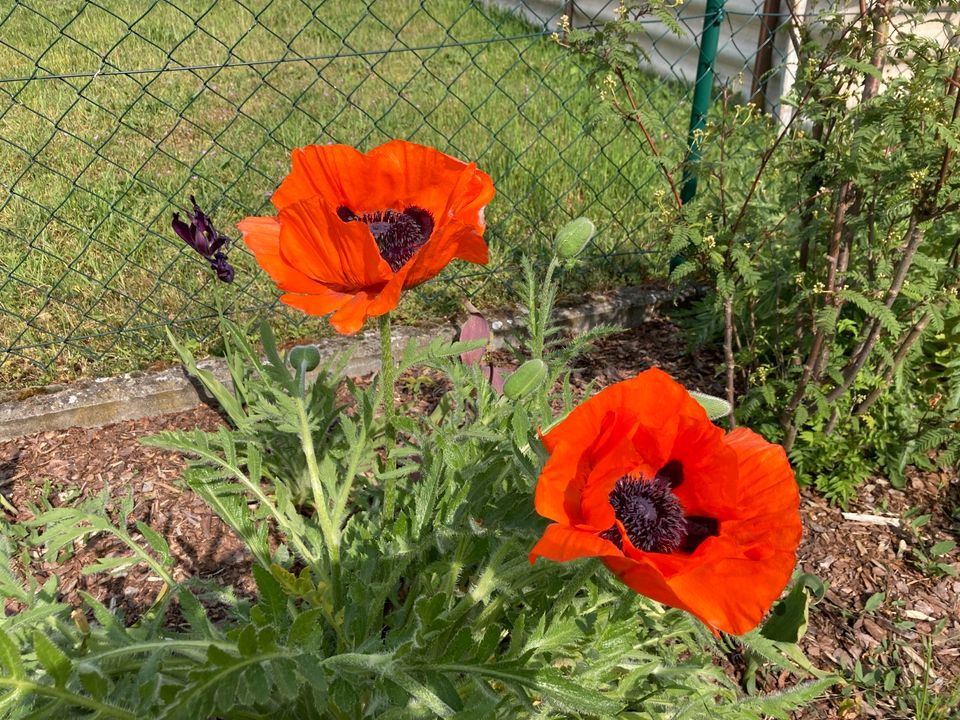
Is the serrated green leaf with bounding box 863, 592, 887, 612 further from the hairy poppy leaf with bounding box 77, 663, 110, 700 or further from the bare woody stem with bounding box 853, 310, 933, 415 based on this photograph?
the hairy poppy leaf with bounding box 77, 663, 110, 700

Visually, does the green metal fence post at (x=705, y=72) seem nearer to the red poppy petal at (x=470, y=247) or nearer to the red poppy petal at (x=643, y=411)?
the red poppy petal at (x=470, y=247)

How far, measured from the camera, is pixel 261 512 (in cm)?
185

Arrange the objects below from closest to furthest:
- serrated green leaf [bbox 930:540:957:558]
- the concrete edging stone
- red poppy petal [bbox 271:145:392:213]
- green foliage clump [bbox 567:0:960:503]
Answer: red poppy petal [bbox 271:145:392:213] → green foliage clump [bbox 567:0:960:503] → serrated green leaf [bbox 930:540:957:558] → the concrete edging stone

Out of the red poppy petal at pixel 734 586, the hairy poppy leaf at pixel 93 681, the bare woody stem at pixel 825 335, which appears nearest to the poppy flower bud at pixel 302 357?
the hairy poppy leaf at pixel 93 681

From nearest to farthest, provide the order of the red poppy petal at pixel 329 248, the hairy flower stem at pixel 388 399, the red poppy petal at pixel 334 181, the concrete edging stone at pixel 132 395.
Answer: the red poppy petal at pixel 329 248
the red poppy petal at pixel 334 181
the hairy flower stem at pixel 388 399
the concrete edging stone at pixel 132 395

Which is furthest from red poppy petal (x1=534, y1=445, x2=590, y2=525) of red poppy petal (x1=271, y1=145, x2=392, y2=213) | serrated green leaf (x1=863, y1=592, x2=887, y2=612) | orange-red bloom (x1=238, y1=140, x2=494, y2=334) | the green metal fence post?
the green metal fence post

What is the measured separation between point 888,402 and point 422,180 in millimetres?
1727

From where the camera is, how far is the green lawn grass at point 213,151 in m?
2.95

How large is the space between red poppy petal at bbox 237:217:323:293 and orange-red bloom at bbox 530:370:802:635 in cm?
47

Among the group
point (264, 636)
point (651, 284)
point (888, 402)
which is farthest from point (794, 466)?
point (264, 636)

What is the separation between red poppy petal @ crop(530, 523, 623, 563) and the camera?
945mm

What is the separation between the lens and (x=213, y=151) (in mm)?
4152

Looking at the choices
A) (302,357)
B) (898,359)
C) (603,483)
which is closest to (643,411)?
(603,483)

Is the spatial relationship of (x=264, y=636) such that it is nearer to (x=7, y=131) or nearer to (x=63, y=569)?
(x=63, y=569)
